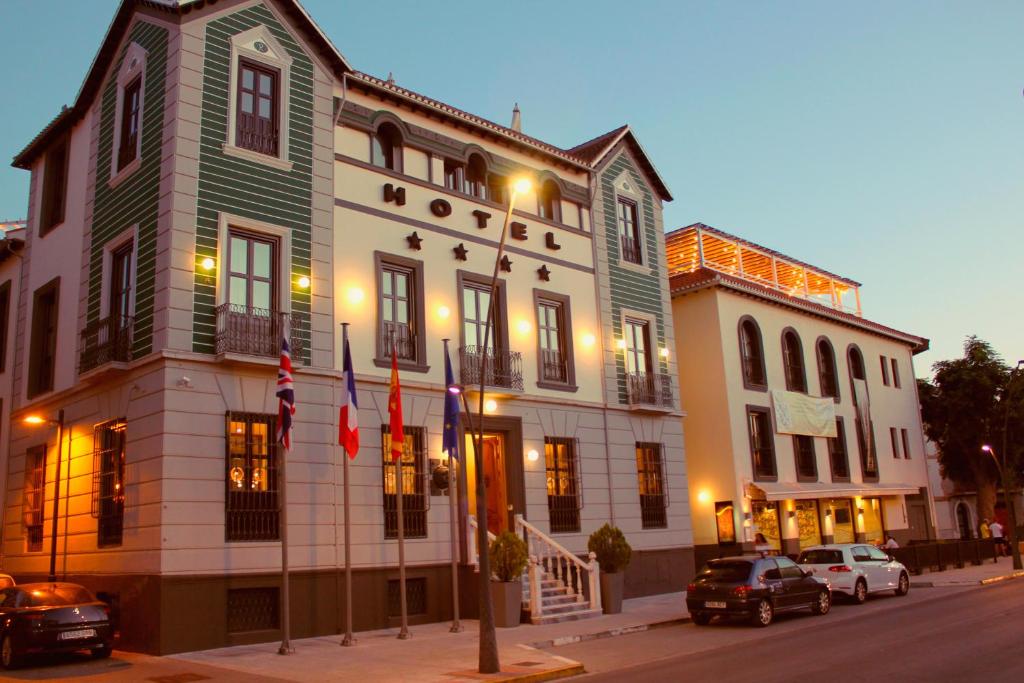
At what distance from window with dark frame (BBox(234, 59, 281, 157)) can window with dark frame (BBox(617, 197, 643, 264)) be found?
11839 mm

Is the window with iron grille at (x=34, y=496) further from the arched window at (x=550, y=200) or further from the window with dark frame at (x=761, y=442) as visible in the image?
the window with dark frame at (x=761, y=442)

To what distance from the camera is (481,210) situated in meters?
24.0

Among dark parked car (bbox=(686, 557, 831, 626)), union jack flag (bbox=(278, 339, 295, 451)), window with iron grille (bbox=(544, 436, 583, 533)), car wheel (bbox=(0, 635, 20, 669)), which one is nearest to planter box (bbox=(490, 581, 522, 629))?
dark parked car (bbox=(686, 557, 831, 626))

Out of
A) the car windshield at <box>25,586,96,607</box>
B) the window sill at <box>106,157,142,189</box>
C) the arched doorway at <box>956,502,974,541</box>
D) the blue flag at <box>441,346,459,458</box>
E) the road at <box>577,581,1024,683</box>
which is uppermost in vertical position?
the window sill at <box>106,157,142,189</box>

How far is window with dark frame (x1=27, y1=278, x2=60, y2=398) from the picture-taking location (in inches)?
883

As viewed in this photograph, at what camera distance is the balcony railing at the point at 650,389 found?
26700 mm

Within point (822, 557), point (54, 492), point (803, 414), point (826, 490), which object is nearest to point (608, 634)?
point (822, 557)

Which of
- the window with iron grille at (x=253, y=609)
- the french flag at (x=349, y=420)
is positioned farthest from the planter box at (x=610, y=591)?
the window with iron grille at (x=253, y=609)

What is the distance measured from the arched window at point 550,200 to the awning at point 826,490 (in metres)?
12.1

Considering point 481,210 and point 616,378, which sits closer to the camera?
point 481,210

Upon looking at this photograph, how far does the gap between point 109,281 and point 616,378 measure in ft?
45.0

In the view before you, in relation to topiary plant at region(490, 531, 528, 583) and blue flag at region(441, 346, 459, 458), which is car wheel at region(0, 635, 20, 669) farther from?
topiary plant at region(490, 531, 528, 583)

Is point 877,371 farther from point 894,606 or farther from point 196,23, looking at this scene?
point 196,23

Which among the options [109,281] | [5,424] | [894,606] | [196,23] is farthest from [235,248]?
[894,606]
